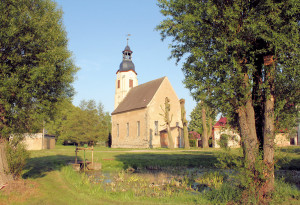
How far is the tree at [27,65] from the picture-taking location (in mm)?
9523

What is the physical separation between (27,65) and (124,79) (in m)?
44.1

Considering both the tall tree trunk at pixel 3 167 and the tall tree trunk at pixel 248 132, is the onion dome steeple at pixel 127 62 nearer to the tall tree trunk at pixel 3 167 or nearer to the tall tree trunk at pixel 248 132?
the tall tree trunk at pixel 3 167

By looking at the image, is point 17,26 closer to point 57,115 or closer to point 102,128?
point 57,115

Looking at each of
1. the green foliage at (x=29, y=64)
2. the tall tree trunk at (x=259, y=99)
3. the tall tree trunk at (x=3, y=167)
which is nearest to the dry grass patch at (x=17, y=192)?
the tall tree trunk at (x=3, y=167)

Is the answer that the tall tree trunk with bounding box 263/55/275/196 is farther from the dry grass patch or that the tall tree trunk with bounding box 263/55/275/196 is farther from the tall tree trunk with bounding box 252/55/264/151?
the dry grass patch

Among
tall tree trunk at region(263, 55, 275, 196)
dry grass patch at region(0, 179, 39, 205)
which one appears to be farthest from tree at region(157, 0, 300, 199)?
dry grass patch at region(0, 179, 39, 205)

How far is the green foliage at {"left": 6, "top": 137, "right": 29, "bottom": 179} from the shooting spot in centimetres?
1080

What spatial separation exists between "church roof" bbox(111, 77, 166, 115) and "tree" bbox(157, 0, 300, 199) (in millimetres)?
31765

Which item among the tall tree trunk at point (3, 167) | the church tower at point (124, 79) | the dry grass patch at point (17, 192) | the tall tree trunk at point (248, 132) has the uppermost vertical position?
the church tower at point (124, 79)

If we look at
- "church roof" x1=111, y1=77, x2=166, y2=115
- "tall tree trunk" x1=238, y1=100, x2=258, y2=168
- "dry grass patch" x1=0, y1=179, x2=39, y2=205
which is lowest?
"dry grass patch" x1=0, y1=179, x2=39, y2=205

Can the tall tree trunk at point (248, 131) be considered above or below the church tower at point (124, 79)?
below

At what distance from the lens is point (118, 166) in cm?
1828

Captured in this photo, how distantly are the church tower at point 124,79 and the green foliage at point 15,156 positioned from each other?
42.3 meters

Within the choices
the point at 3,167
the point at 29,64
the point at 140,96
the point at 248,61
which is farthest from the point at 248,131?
the point at 140,96
